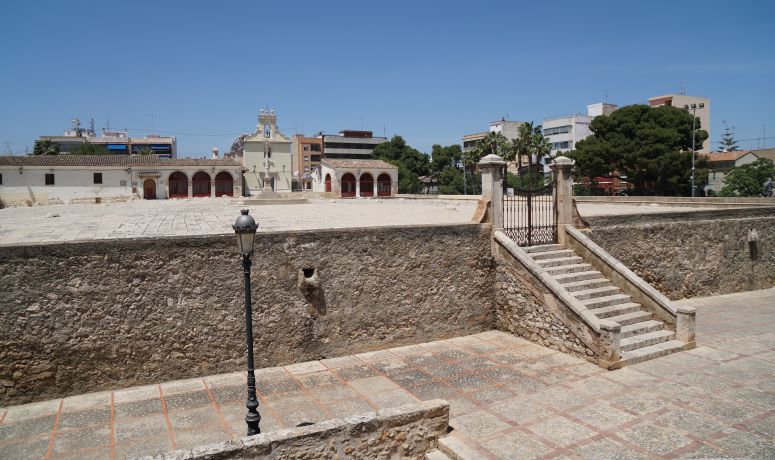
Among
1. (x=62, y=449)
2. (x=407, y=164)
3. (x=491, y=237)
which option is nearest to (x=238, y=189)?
(x=407, y=164)

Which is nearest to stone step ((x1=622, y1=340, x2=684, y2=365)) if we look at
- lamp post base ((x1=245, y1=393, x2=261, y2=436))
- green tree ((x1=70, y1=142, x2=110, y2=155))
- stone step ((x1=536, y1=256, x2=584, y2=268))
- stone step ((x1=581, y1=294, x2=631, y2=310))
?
stone step ((x1=581, y1=294, x2=631, y2=310))

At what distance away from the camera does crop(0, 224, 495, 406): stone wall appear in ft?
23.8

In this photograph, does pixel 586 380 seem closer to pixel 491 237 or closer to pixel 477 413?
pixel 477 413

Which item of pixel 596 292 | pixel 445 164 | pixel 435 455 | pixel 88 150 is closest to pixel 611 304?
pixel 596 292

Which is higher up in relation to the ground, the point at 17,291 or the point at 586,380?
the point at 17,291

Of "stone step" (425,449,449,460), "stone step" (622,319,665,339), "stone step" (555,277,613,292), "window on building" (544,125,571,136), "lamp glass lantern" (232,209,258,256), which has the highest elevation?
"window on building" (544,125,571,136)

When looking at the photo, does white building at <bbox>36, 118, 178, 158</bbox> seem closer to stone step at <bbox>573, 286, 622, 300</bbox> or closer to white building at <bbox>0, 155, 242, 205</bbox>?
white building at <bbox>0, 155, 242, 205</bbox>

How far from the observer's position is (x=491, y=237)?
10.8m

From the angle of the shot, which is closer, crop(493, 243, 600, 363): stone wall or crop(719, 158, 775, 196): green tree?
crop(493, 243, 600, 363): stone wall

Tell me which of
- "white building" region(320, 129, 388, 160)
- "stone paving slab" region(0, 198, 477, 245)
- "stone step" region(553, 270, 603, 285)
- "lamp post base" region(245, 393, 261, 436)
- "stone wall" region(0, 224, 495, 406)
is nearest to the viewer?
"lamp post base" region(245, 393, 261, 436)

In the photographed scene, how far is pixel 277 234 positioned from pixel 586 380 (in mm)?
5494

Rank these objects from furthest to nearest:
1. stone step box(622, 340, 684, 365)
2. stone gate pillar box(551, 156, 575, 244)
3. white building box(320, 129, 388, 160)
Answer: white building box(320, 129, 388, 160) → stone gate pillar box(551, 156, 575, 244) → stone step box(622, 340, 684, 365)

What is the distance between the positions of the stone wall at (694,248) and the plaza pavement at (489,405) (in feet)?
11.2

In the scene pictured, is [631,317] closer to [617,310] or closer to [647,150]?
[617,310]
